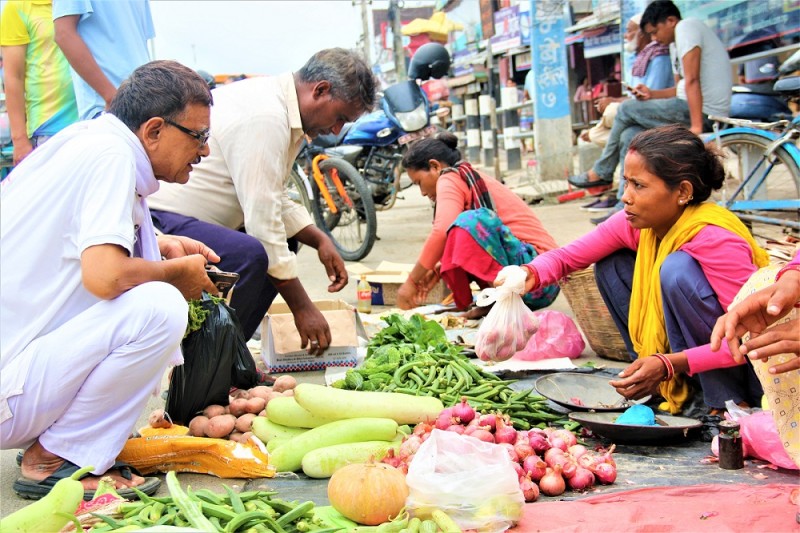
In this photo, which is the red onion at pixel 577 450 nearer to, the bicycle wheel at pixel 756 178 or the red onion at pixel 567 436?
the red onion at pixel 567 436

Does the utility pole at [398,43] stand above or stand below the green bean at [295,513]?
above

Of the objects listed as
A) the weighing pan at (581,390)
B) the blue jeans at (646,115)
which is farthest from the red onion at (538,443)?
the blue jeans at (646,115)

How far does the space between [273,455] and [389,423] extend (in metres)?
0.42

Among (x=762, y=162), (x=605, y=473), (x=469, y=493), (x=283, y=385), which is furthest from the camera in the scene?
(x=762, y=162)

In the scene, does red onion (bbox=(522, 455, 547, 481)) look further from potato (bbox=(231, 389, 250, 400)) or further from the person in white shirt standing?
the person in white shirt standing

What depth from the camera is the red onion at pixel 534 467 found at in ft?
8.61

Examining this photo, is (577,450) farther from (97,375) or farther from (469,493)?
(97,375)

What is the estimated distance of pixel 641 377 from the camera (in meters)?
3.00

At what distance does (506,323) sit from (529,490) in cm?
106

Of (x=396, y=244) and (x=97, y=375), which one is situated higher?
(x=97, y=375)

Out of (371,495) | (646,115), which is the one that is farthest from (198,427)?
(646,115)

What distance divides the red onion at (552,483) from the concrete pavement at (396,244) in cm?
71

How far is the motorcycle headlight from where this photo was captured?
8281 millimetres

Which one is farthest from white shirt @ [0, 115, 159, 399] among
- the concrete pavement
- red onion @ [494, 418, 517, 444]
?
red onion @ [494, 418, 517, 444]
